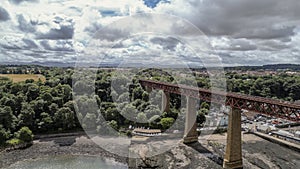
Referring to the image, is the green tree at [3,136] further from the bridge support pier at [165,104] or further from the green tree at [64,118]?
the bridge support pier at [165,104]

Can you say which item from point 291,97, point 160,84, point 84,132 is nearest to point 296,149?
point 160,84

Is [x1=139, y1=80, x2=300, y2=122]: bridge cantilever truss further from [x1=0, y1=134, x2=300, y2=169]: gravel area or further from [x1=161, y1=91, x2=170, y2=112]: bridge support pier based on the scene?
[x1=161, y1=91, x2=170, y2=112]: bridge support pier

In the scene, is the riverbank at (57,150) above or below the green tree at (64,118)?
below

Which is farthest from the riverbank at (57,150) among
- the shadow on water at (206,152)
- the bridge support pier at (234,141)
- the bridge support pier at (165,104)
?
the bridge support pier at (165,104)

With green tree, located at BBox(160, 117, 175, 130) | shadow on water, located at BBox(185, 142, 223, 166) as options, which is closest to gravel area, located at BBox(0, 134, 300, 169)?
shadow on water, located at BBox(185, 142, 223, 166)

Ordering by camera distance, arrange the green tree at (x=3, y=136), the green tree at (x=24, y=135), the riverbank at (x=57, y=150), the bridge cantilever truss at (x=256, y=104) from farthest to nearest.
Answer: the green tree at (x=24, y=135) < the green tree at (x=3, y=136) < the riverbank at (x=57, y=150) < the bridge cantilever truss at (x=256, y=104)

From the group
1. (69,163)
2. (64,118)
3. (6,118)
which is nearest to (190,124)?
(69,163)

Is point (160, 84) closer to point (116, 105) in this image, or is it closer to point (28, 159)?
point (116, 105)
